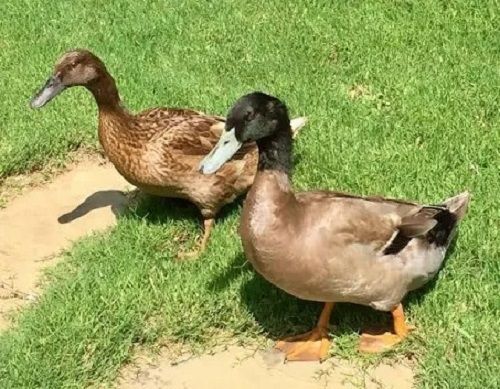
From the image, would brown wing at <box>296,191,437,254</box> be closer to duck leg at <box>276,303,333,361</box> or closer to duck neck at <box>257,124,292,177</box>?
duck neck at <box>257,124,292,177</box>

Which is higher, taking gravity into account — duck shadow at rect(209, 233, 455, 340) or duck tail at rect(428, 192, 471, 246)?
duck tail at rect(428, 192, 471, 246)

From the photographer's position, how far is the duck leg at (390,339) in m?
4.27

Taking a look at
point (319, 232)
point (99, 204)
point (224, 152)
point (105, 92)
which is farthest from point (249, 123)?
point (99, 204)

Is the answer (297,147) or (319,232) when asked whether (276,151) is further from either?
(297,147)

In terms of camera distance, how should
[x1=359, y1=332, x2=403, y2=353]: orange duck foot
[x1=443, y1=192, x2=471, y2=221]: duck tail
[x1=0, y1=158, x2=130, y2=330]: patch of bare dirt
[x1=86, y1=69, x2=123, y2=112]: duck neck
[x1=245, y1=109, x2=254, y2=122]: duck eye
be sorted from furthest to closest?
1. [x1=86, y1=69, x2=123, y2=112]: duck neck
2. [x1=0, y1=158, x2=130, y2=330]: patch of bare dirt
3. [x1=443, y1=192, x2=471, y2=221]: duck tail
4. [x1=359, y1=332, x2=403, y2=353]: orange duck foot
5. [x1=245, y1=109, x2=254, y2=122]: duck eye

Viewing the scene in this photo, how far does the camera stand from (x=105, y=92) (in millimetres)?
5047

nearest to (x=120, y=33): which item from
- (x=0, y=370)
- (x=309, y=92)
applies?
(x=309, y=92)

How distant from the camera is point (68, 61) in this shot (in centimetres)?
500

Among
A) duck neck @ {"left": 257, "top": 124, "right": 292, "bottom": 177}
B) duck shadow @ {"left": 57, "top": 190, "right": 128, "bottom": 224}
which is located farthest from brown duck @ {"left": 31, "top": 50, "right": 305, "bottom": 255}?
duck neck @ {"left": 257, "top": 124, "right": 292, "bottom": 177}

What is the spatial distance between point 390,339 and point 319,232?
2.31ft

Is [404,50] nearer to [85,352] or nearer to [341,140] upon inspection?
[341,140]

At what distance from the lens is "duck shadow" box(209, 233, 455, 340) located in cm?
445

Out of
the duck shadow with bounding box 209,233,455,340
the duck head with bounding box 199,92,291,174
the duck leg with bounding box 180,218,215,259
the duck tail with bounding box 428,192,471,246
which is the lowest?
the duck shadow with bounding box 209,233,455,340

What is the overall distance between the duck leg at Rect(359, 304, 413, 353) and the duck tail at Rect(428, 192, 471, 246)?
36cm
